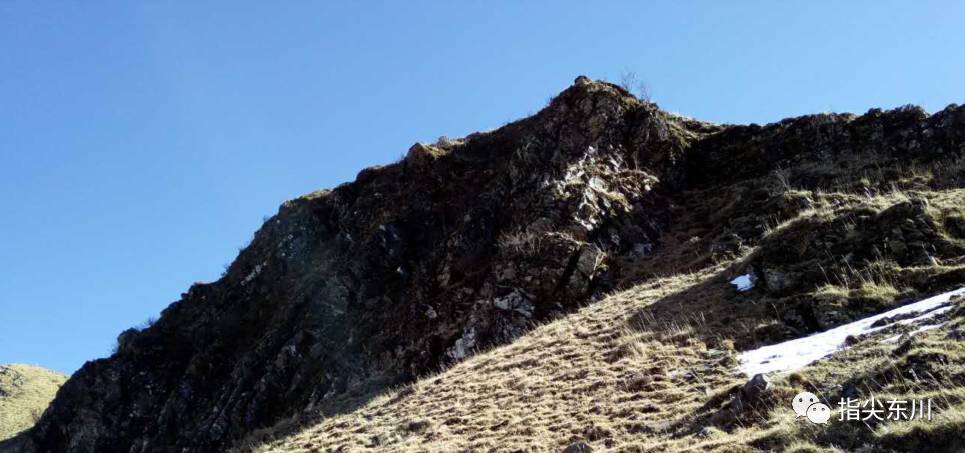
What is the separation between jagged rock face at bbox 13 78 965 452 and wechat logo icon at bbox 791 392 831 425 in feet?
37.5

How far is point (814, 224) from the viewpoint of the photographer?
1700cm

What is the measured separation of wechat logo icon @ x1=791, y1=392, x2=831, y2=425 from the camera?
850cm

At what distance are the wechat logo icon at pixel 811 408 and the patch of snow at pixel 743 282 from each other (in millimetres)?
6933

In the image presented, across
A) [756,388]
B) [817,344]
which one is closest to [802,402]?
[756,388]

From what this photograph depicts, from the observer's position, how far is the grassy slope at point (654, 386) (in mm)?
8602

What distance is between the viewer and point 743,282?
53.7 ft

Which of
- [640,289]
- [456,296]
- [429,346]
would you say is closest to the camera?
[640,289]

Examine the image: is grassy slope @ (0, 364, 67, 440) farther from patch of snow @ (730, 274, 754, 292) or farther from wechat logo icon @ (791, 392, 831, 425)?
wechat logo icon @ (791, 392, 831, 425)

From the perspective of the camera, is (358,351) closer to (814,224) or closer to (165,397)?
(165,397)

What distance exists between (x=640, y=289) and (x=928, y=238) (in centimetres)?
755

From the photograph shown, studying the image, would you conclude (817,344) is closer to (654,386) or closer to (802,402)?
(802,402)

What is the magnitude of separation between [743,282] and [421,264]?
13.3 m

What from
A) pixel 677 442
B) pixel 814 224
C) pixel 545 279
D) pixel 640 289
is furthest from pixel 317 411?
pixel 814 224

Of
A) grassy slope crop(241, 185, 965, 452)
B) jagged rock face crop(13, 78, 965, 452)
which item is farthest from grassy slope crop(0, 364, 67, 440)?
grassy slope crop(241, 185, 965, 452)
